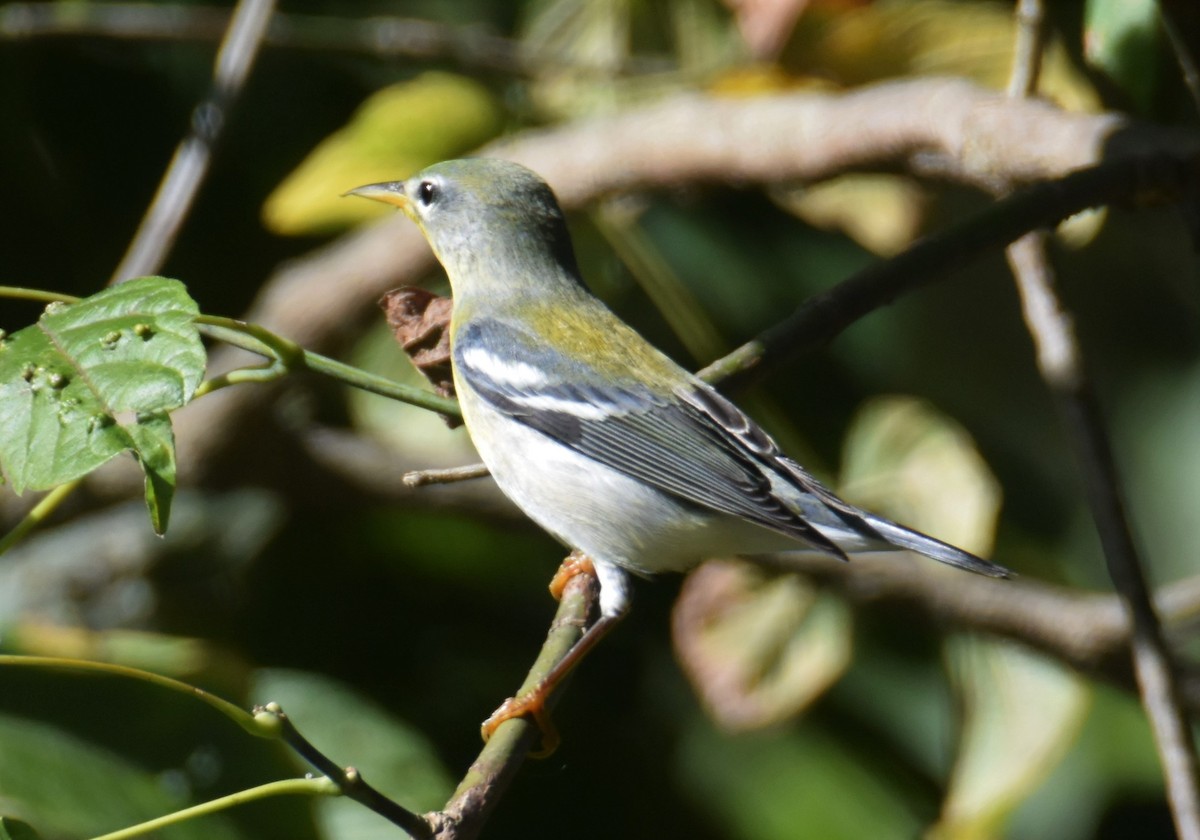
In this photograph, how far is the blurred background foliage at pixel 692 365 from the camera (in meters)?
2.88

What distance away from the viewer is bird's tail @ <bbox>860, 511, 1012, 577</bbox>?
1923mm

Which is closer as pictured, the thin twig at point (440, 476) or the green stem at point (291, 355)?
the green stem at point (291, 355)

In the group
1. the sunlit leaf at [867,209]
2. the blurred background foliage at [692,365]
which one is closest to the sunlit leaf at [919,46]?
the blurred background foliage at [692,365]

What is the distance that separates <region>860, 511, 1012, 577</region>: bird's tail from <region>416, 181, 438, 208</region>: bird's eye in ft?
3.87

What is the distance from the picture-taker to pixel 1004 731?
8.98 ft

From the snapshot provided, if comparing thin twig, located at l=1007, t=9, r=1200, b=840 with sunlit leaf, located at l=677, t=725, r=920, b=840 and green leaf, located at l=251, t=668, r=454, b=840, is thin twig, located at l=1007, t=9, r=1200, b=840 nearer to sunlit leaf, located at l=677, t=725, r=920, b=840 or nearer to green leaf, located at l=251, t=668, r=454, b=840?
sunlit leaf, located at l=677, t=725, r=920, b=840

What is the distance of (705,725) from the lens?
3.28m

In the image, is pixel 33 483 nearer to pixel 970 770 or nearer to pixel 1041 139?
pixel 1041 139

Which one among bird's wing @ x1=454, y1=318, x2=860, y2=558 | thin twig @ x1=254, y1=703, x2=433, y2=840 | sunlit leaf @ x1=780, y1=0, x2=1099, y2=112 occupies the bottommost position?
thin twig @ x1=254, y1=703, x2=433, y2=840

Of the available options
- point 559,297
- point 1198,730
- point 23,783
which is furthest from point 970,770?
point 23,783

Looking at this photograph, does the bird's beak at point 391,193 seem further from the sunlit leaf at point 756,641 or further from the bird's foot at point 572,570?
the sunlit leaf at point 756,641

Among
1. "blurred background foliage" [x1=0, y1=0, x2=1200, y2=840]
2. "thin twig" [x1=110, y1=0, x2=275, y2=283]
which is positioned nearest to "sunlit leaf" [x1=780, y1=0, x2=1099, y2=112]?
"blurred background foliage" [x1=0, y1=0, x2=1200, y2=840]

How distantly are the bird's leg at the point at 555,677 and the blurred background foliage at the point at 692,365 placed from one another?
1.58ft

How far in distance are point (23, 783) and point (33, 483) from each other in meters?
0.93
